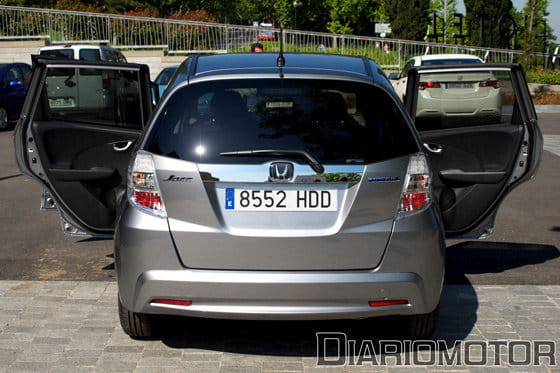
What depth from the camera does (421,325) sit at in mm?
4586

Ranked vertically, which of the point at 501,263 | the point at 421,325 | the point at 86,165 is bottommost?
the point at 501,263

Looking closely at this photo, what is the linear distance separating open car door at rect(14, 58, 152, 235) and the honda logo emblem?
5.98 ft

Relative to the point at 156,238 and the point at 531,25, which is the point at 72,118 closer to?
the point at 156,238

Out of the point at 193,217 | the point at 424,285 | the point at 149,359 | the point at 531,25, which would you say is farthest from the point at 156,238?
the point at 531,25

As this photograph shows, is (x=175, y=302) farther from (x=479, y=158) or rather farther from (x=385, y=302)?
(x=479, y=158)

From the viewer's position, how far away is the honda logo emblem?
12.9ft

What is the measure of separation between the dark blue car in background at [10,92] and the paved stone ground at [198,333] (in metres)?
13.9

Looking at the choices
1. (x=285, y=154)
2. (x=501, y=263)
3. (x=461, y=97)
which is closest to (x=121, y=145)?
(x=285, y=154)

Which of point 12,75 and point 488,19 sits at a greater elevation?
point 488,19

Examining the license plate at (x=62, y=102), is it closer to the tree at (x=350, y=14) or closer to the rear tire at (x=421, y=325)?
the rear tire at (x=421, y=325)

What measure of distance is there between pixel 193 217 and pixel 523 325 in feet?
7.68

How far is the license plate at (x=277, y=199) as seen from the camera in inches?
155

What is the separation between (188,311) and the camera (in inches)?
159

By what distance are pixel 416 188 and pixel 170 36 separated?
3160cm
